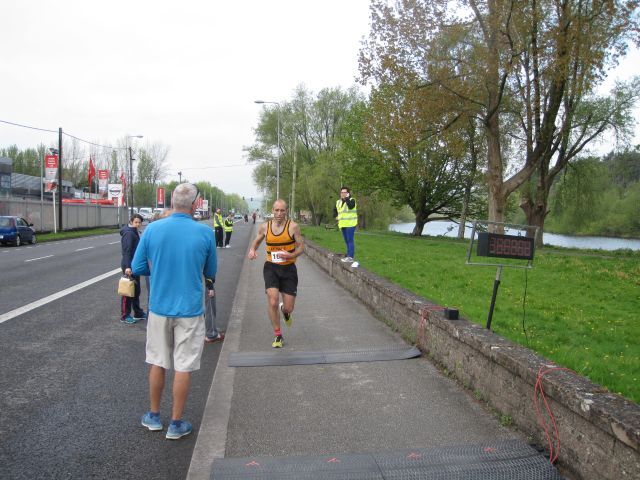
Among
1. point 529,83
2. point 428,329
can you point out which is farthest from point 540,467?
point 529,83

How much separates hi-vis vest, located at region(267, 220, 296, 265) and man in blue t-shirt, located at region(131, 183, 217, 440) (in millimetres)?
2598

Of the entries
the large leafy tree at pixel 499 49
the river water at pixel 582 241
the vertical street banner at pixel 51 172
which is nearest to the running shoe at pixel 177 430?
the large leafy tree at pixel 499 49

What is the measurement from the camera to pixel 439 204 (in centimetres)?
4284

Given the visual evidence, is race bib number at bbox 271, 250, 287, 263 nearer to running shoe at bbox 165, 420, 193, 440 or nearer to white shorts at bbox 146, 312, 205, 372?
white shorts at bbox 146, 312, 205, 372

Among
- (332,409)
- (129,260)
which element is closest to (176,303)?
(332,409)

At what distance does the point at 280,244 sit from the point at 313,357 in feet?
4.80

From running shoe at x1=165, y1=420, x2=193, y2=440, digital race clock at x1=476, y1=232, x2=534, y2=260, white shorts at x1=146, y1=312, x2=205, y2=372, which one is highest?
digital race clock at x1=476, y1=232, x2=534, y2=260

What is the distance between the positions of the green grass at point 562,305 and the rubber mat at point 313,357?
3.94ft

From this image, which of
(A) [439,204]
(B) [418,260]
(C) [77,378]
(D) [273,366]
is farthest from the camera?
(A) [439,204]

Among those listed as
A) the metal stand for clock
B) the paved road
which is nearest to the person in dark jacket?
the paved road

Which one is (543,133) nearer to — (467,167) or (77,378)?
(467,167)

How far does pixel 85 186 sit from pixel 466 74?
96235 mm

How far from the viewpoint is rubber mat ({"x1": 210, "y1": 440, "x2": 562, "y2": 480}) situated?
129 inches

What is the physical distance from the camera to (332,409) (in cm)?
444
